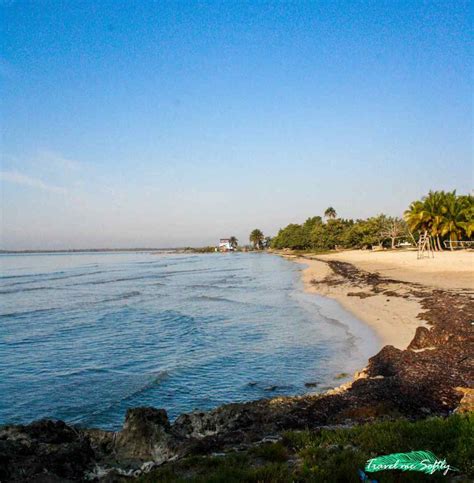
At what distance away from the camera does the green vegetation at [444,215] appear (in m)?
71.6

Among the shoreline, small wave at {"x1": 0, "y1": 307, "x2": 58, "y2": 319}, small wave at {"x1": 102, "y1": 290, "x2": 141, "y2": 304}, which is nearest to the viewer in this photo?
the shoreline

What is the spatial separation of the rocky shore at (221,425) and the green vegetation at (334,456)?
1.10 meters

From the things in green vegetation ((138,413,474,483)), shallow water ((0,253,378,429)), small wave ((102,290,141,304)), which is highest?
green vegetation ((138,413,474,483))

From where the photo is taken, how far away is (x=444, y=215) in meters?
73.8

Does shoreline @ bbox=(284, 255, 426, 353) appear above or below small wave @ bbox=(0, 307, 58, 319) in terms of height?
above

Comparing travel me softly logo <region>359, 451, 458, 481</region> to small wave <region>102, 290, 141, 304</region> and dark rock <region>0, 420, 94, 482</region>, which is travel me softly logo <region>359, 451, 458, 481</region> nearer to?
dark rock <region>0, 420, 94, 482</region>

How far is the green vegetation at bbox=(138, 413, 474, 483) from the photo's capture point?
5.44m

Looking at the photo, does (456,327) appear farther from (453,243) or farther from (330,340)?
(453,243)

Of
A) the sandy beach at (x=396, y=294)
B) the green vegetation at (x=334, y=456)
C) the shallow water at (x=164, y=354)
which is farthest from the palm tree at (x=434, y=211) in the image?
the green vegetation at (x=334, y=456)

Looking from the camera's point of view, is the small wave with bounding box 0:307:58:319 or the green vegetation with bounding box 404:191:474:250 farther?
the green vegetation with bounding box 404:191:474:250

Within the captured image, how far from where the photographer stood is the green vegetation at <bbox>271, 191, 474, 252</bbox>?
238 ft

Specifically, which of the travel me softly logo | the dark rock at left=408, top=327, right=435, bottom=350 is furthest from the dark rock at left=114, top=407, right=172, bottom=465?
the dark rock at left=408, top=327, right=435, bottom=350

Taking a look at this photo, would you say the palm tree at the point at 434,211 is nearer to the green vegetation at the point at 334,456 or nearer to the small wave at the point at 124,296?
the small wave at the point at 124,296

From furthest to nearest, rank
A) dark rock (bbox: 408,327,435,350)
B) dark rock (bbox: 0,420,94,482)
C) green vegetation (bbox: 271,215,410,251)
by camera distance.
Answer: green vegetation (bbox: 271,215,410,251), dark rock (bbox: 408,327,435,350), dark rock (bbox: 0,420,94,482)
